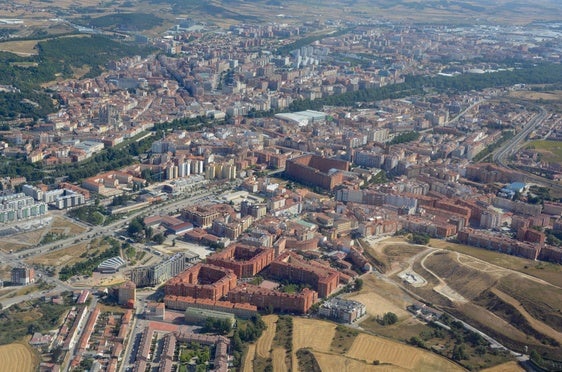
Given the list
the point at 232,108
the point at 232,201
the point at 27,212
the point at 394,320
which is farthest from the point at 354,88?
the point at 394,320

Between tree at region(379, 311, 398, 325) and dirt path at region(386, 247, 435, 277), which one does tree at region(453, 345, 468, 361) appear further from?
dirt path at region(386, 247, 435, 277)

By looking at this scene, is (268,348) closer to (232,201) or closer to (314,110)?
(232,201)

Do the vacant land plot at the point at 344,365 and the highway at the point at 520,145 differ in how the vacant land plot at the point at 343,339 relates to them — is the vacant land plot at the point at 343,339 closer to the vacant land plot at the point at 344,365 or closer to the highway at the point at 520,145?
the vacant land plot at the point at 344,365

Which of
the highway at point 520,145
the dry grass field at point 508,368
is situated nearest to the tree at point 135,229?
the dry grass field at point 508,368

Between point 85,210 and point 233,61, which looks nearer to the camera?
point 85,210

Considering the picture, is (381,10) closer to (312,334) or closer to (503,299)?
(503,299)

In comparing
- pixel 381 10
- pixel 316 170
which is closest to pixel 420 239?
pixel 316 170
